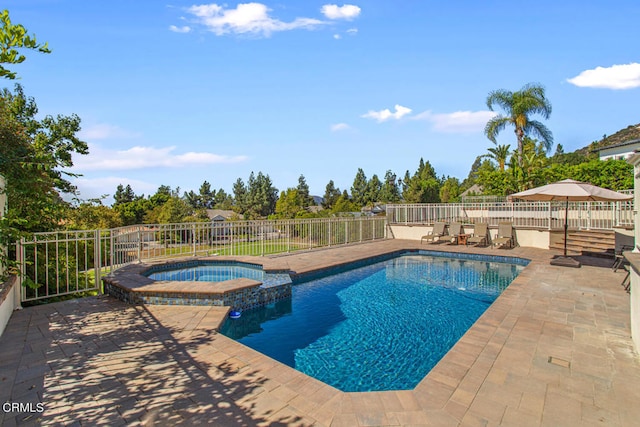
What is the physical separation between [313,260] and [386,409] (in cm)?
751

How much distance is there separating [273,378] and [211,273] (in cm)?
589

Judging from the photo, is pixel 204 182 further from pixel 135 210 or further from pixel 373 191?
pixel 373 191

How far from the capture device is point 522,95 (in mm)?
23828

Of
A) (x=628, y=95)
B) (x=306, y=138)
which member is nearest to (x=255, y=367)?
(x=306, y=138)

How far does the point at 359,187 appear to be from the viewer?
209ft

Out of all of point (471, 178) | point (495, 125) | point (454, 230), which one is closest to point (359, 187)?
point (471, 178)

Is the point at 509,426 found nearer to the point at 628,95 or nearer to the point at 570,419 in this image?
the point at 570,419

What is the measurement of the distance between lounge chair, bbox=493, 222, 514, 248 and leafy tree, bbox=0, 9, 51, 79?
45.3 ft

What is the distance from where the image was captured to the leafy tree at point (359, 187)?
63000 millimetres

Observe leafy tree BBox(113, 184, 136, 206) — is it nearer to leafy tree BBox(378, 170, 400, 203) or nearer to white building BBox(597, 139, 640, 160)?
leafy tree BBox(378, 170, 400, 203)

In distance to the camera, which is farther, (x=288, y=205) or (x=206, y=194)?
(x=206, y=194)

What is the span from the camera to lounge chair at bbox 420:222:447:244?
14625mm

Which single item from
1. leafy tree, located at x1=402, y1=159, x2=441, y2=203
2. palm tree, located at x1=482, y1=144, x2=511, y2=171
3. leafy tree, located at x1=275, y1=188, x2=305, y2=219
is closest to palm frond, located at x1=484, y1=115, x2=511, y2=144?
→ palm tree, located at x1=482, y1=144, x2=511, y2=171

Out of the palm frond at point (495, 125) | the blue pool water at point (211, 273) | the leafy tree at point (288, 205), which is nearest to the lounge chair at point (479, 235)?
the blue pool water at point (211, 273)
